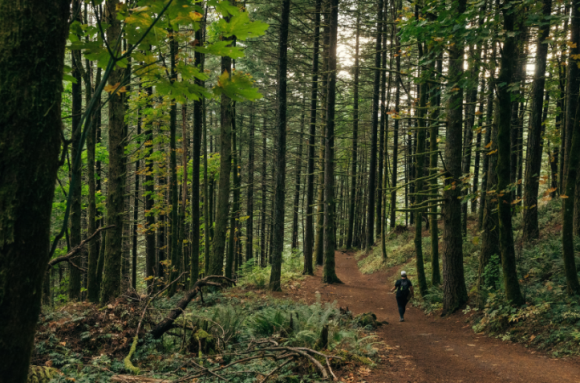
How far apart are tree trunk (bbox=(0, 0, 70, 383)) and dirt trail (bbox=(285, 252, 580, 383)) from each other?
5299mm

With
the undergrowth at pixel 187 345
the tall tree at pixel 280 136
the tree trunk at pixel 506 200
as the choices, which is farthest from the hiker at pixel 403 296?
the tall tree at pixel 280 136

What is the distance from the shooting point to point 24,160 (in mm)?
1140

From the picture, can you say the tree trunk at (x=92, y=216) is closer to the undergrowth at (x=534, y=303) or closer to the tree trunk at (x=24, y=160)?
the tree trunk at (x=24, y=160)

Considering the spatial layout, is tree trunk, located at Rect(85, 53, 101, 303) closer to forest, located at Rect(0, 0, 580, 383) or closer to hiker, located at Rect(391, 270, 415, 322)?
forest, located at Rect(0, 0, 580, 383)

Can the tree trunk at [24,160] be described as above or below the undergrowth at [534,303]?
above

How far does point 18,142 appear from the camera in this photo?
1.13 metres

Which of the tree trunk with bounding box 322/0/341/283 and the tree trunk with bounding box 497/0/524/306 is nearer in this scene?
the tree trunk with bounding box 497/0/524/306

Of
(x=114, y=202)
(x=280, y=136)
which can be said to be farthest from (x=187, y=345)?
(x=280, y=136)

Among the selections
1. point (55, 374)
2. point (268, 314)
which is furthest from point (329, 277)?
point (55, 374)

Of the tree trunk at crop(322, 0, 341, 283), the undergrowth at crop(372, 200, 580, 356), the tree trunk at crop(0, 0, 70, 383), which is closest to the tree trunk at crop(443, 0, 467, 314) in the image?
the undergrowth at crop(372, 200, 580, 356)

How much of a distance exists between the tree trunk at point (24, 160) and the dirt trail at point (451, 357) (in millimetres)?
5299

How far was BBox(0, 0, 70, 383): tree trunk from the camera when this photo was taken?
3.61ft

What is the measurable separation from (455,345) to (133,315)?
6.87 meters

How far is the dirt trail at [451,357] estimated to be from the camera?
555cm
